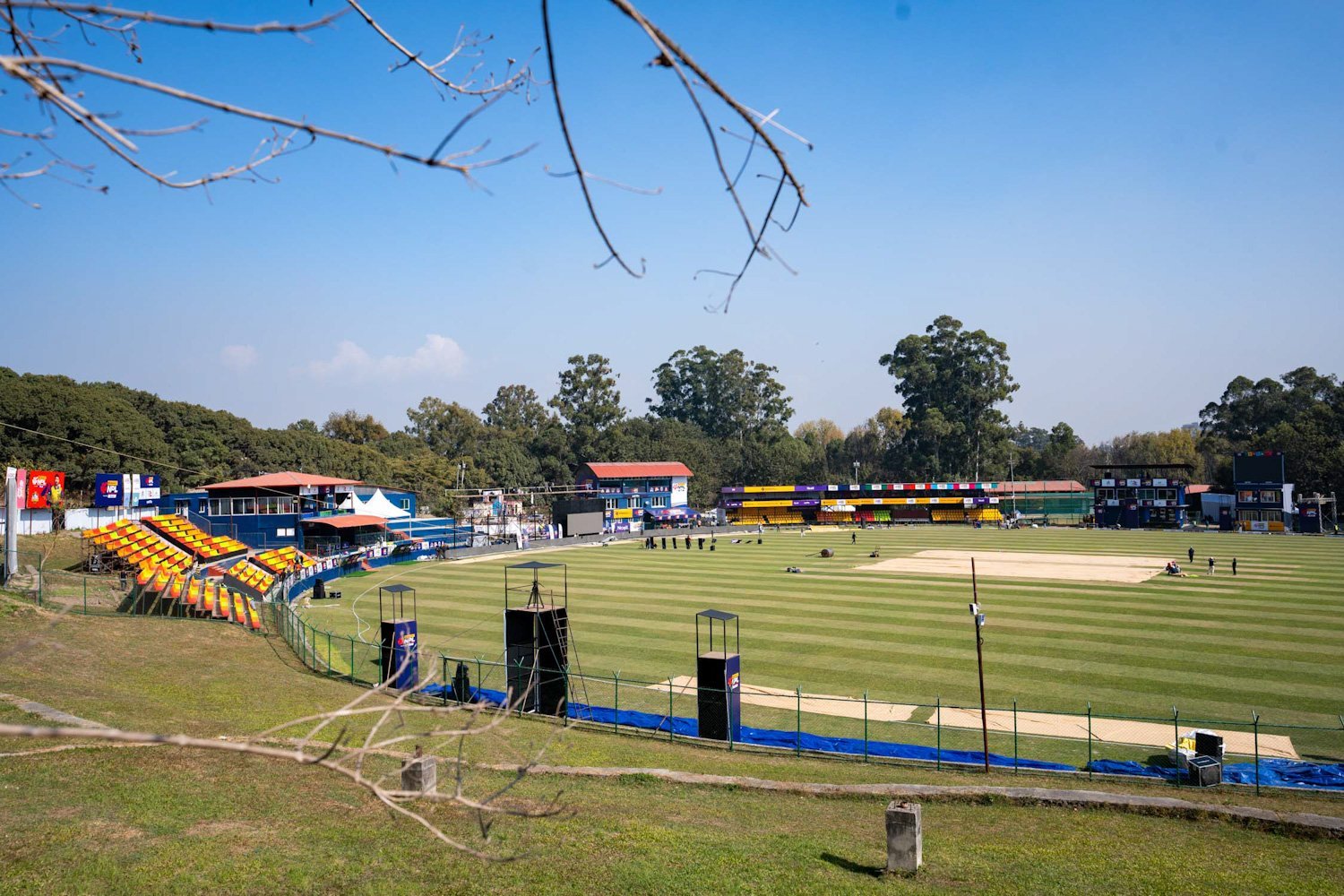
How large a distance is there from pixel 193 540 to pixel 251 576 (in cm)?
624

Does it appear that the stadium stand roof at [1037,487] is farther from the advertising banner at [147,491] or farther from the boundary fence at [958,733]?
the boundary fence at [958,733]

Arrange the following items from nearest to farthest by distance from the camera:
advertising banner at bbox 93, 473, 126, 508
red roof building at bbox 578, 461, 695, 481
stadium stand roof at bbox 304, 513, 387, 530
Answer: advertising banner at bbox 93, 473, 126, 508
stadium stand roof at bbox 304, 513, 387, 530
red roof building at bbox 578, 461, 695, 481

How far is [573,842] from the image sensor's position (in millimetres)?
11414

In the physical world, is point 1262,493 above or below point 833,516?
above

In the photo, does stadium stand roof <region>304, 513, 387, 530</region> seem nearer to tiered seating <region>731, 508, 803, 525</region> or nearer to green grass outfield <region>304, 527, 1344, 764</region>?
green grass outfield <region>304, 527, 1344, 764</region>

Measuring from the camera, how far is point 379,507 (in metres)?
58.3

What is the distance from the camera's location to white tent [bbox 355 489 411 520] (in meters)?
57.2

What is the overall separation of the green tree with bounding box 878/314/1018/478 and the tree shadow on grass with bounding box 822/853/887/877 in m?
118

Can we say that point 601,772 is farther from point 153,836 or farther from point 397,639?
point 397,639

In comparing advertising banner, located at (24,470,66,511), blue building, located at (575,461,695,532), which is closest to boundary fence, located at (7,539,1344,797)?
advertising banner, located at (24,470,66,511)

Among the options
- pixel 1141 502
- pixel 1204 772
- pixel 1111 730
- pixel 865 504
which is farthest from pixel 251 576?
pixel 1141 502

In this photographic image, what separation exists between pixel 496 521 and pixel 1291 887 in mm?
78848

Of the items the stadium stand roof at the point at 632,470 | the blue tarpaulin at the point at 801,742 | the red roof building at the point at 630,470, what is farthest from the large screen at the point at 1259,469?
the blue tarpaulin at the point at 801,742

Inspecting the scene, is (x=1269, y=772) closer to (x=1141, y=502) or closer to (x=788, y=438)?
(x=1141, y=502)
